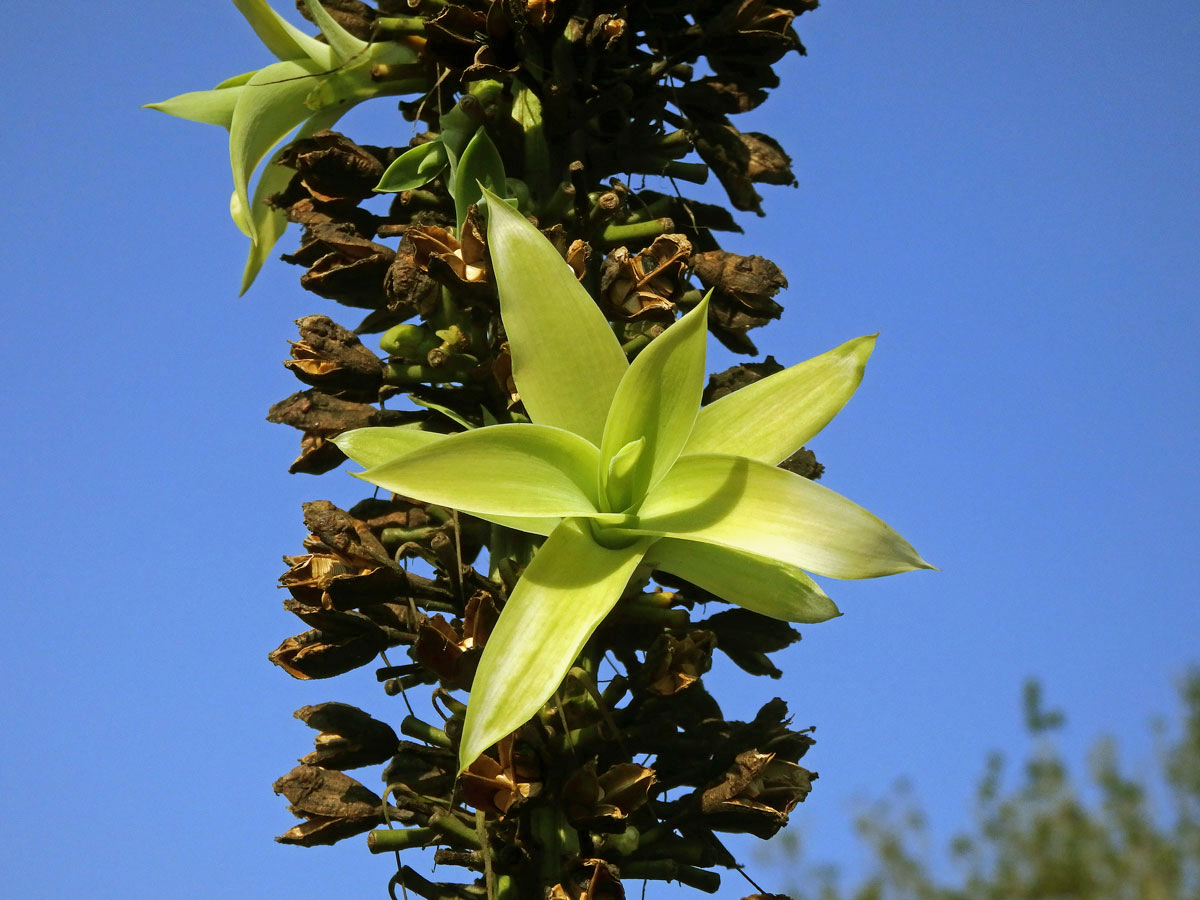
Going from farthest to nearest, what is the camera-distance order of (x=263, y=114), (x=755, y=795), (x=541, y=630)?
(x=263, y=114)
(x=755, y=795)
(x=541, y=630)

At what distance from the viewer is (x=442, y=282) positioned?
164 centimetres

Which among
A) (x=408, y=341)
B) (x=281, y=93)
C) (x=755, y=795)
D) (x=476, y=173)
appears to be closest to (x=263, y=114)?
(x=281, y=93)

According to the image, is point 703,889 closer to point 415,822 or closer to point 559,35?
point 415,822

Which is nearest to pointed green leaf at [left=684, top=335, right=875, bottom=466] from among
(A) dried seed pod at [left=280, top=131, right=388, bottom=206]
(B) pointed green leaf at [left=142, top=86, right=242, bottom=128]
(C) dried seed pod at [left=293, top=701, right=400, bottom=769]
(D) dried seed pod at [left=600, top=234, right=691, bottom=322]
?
(D) dried seed pod at [left=600, top=234, right=691, bottom=322]

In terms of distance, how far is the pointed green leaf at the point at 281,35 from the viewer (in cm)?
198

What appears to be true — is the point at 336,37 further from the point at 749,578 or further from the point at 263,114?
the point at 749,578

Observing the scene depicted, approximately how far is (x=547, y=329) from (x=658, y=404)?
0.18 m

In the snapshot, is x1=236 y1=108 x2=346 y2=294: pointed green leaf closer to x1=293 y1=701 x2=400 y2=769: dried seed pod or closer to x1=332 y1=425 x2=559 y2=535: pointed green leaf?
x1=332 y1=425 x2=559 y2=535: pointed green leaf

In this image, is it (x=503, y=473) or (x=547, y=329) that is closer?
(x=503, y=473)

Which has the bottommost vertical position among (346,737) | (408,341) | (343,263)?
(346,737)

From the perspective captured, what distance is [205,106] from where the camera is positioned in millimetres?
1983

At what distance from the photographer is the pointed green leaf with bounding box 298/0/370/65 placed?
6.15 feet

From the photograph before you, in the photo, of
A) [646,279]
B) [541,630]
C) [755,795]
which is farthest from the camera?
[646,279]

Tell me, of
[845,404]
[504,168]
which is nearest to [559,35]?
[504,168]
